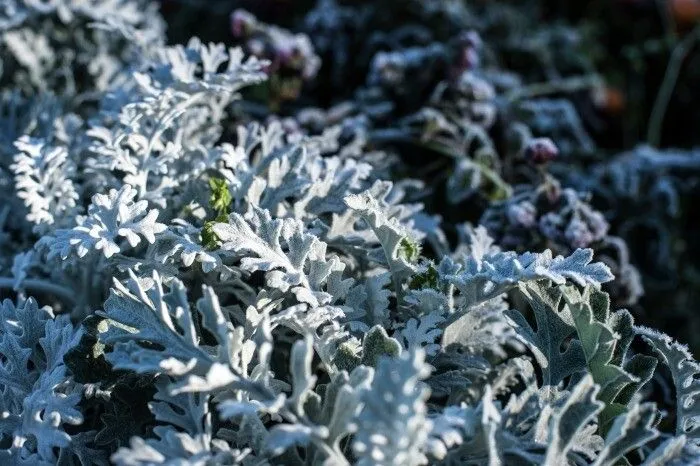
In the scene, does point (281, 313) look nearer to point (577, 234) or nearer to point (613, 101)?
point (577, 234)

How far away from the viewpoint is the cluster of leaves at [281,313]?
3.14 ft

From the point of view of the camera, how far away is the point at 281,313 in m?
1.08

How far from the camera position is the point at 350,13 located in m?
2.22

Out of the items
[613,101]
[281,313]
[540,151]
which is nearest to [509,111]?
[540,151]

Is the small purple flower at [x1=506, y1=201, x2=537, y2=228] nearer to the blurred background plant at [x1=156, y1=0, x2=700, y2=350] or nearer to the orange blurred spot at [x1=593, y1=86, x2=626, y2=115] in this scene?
the blurred background plant at [x1=156, y1=0, x2=700, y2=350]

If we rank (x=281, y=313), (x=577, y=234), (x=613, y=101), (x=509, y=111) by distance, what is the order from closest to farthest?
1. (x=281, y=313)
2. (x=577, y=234)
3. (x=509, y=111)
4. (x=613, y=101)

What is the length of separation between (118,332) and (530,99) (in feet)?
5.13

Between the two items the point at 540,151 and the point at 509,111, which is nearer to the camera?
the point at 540,151

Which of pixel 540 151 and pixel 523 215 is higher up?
pixel 540 151

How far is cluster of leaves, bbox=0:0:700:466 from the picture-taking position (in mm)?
958

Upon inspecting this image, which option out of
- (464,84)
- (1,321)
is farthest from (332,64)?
(1,321)

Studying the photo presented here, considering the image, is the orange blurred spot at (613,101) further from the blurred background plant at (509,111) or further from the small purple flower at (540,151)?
the small purple flower at (540,151)

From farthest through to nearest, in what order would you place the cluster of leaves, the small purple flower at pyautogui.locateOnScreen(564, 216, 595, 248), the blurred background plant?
the blurred background plant < the small purple flower at pyautogui.locateOnScreen(564, 216, 595, 248) < the cluster of leaves

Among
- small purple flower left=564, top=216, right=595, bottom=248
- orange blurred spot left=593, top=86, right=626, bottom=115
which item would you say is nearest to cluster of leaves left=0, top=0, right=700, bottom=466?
small purple flower left=564, top=216, right=595, bottom=248
